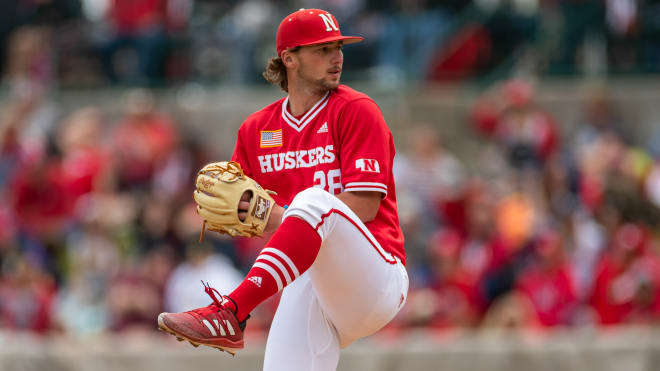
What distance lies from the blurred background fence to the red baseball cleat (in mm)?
3716

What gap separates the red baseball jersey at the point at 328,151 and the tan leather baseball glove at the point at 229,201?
270 mm

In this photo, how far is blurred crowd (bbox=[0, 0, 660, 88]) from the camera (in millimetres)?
11594

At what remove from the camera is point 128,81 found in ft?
40.9

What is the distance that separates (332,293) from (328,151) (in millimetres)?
626

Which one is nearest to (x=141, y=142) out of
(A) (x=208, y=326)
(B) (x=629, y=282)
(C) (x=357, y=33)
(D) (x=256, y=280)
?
(C) (x=357, y=33)

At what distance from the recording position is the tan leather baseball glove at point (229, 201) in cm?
437

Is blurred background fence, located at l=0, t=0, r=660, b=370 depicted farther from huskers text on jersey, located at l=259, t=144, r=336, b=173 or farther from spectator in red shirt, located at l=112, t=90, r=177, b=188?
huskers text on jersey, located at l=259, t=144, r=336, b=173

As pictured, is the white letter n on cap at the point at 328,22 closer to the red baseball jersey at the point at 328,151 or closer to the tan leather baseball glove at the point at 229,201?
the red baseball jersey at the point at 328,151

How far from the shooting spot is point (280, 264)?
4152 millimetres

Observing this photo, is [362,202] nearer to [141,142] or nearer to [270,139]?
[270,139]

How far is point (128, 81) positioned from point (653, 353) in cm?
732

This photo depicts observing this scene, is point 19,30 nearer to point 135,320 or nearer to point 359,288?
point 135,320

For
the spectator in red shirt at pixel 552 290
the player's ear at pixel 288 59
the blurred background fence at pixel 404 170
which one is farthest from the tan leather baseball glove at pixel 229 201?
the spectator in red shirt at pixel 552 290

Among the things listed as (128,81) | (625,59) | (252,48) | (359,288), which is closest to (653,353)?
(359,288)
